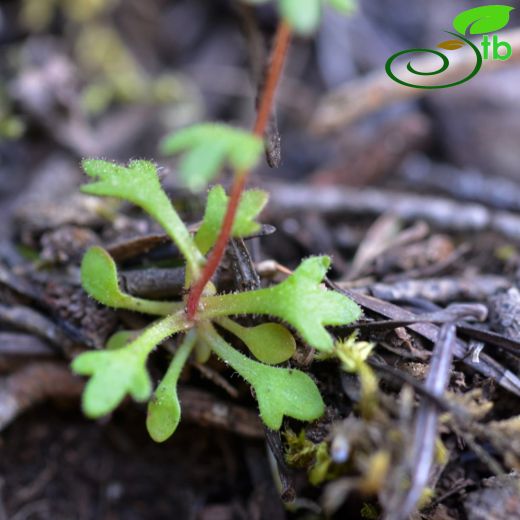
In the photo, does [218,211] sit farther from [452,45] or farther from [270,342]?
[452,45]

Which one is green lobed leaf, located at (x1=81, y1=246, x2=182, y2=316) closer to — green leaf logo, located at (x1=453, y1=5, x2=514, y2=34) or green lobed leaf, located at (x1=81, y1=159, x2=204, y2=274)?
green lobed leaf, located at (x1=81, y1=159, x2=204, y2=274)

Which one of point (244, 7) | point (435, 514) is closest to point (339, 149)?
point (244, 7)

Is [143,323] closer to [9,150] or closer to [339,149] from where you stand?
[9,150]

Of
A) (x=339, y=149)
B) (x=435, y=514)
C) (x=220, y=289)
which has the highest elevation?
(x=339, y=149)

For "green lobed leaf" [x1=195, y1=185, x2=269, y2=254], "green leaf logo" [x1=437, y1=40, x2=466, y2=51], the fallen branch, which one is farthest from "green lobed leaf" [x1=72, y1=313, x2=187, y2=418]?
"green leaf logo" [x1=437, y1=40, x2=466, y2=51]

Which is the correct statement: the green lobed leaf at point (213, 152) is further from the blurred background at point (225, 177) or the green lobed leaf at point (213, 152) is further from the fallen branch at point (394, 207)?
the fallen branch at point (394, 207)
